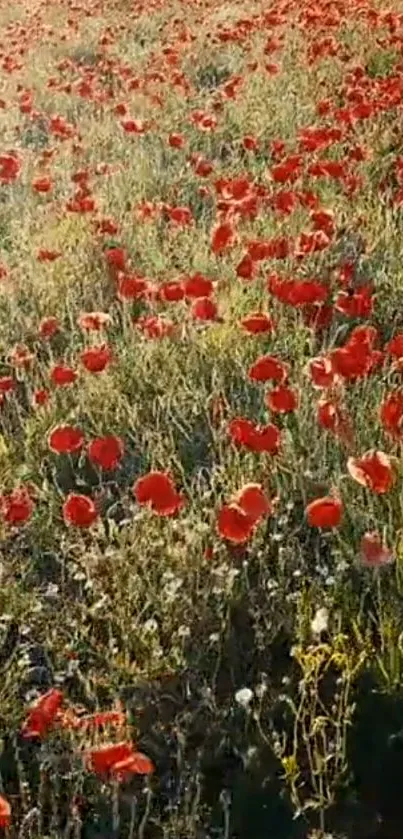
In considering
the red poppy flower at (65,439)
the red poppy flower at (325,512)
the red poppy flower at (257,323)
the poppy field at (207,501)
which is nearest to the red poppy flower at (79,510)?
the poppy field at (207,501)

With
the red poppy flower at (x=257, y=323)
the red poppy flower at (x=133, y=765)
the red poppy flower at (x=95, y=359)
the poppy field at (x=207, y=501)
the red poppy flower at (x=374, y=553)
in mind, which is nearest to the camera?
the red poppy flower at (x=133, y=765)

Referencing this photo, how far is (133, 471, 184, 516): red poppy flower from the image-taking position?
2508 millimetres

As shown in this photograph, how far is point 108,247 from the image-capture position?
4.64m

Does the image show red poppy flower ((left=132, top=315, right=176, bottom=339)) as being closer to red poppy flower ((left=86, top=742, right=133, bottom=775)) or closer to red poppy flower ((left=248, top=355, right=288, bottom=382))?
red poppy flower ((left=248, top=355, right=288, bottom=382))

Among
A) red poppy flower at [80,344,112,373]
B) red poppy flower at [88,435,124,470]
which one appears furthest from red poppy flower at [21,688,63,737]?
red poppy flower at [80,344,112,373]

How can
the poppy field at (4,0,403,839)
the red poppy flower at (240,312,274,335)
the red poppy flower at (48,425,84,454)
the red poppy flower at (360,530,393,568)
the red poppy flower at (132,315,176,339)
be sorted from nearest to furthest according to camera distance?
1. the poppy field at (4,0,403,839)
2. the red poppy flower at (360,530,393,568)
3. the red poppy flower at (48,425,84,454)
4. the red poppy flower at (240,312,274,335)
5. the red poppy flower at (132,315,176,339)

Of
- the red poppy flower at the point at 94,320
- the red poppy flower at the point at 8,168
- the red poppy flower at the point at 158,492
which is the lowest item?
the red poppy flower at the point at 158,492

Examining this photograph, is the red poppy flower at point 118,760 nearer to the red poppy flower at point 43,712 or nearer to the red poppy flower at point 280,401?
the red poppy flower at point 43,712

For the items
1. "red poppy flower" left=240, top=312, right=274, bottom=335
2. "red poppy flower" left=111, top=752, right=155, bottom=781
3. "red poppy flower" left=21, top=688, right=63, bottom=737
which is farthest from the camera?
"red poppy flower" left=240, top=312, right=274, bottom=335

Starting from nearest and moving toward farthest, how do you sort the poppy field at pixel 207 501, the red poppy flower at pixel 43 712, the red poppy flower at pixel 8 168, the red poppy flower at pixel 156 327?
the red poppy flower at pixel 43 712 → the poppy field at pixel 207 501 → the red poppy flower at pixel 156 327 → the red poppy flower at pixel 8 168

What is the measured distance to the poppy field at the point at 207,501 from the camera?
89.4 inches

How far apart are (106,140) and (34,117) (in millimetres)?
1067

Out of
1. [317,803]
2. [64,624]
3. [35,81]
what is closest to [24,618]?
[64,624]

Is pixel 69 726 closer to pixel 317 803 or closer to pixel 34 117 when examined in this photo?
pixel 317 803
